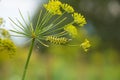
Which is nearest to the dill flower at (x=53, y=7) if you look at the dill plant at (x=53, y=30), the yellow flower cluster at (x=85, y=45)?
the dill plant at (x=53, y=30)

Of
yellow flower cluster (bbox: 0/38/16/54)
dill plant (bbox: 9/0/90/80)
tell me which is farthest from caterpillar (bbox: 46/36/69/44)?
yellow flower cluster (bbox: 0/38/16/54)

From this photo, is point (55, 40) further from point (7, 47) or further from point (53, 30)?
point (7, 47)

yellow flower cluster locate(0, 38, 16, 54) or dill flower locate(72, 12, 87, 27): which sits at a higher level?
dill flower locate(72, 12, 87, 27)

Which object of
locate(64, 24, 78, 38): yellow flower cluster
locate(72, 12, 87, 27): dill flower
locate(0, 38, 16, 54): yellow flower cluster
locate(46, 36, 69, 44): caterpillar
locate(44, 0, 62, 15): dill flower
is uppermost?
locate(44, 0, 62, 15): dill flower


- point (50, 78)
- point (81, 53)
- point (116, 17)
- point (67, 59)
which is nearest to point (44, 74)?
point (50, 78)

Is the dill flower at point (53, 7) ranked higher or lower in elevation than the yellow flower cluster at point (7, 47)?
higher

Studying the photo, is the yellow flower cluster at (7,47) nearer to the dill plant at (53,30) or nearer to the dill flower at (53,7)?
the dill plant at (53,30)

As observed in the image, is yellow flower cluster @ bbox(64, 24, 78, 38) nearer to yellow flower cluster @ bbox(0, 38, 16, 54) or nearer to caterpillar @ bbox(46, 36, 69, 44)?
caterpillar @ bbox(46, 36, 69, 44)

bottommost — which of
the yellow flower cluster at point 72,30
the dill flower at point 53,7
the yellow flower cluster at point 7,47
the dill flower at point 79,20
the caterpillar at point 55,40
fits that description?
the yellow flower cluster at point 7,47

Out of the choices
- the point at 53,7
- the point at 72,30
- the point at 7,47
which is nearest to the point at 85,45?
the point at 72,30

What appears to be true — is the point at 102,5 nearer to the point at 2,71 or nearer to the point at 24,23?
the point at 2,71

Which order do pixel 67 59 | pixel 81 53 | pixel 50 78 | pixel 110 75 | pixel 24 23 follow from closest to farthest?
pixel 24 23 → pixel 50 78 → pixel 110 75 → pixel 67 59 → pixel 81 53
